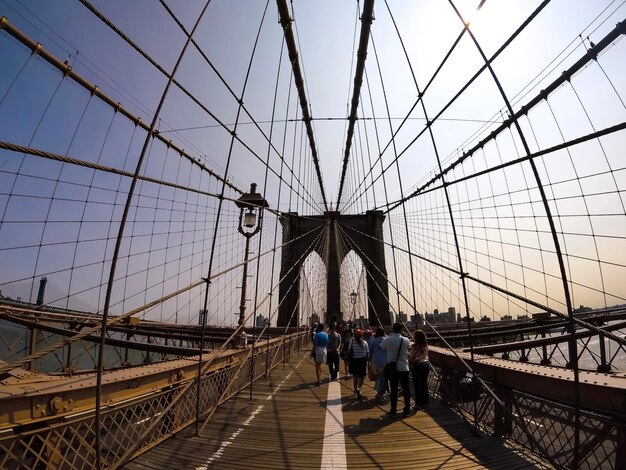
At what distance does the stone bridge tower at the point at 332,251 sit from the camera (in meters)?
27.6

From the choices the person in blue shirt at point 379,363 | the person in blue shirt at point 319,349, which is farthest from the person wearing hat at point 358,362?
the person in blue shirt at point 319,349

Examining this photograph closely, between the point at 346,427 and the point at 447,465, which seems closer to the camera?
→ the point at 447,465

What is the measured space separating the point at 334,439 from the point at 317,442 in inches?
8.2

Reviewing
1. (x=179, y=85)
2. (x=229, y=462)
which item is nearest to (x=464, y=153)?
(x=179, y=85)

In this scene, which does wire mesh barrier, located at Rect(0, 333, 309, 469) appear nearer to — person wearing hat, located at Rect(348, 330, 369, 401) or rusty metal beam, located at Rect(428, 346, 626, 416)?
person wearing hat, located at Rect(348, 330, 369, 401)

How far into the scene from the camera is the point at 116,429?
2.92m

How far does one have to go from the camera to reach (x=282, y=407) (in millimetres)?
4902

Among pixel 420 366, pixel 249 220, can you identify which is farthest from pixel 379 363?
pixel 249 220

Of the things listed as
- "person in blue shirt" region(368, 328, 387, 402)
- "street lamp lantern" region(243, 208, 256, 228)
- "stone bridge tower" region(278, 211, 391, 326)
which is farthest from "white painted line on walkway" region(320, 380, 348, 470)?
"stone bridge tower" region(278, 211, 391, 326)

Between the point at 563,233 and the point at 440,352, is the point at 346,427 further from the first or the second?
the point at 563,233

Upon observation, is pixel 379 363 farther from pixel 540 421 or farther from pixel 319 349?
pixel 540 421

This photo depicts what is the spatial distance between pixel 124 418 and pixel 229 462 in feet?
3.39

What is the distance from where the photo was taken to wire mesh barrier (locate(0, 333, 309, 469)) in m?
2.34

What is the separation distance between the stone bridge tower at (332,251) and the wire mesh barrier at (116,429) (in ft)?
73.1
